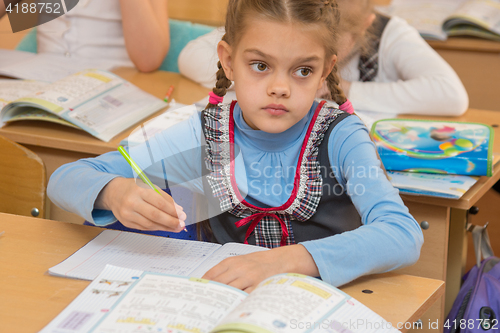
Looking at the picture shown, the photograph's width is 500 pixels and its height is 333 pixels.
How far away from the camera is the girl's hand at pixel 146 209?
2.36 feet

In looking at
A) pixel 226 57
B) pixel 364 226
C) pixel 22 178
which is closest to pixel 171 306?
pixel 364 226

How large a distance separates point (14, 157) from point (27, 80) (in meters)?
0.54

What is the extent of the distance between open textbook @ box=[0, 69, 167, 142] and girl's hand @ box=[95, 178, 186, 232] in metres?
0.50

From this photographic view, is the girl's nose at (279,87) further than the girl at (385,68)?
No

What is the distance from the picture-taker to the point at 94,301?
1.94 ft

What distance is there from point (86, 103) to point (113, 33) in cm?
54

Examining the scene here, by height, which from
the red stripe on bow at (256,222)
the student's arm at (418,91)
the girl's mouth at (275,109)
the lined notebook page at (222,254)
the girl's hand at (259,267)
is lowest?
the red stripe on bow at (256,222)

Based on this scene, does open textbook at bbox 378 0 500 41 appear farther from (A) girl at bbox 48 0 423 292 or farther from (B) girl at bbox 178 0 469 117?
(A) girl at bbox 48 0 423 292

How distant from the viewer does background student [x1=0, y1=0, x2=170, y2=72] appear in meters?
1.66

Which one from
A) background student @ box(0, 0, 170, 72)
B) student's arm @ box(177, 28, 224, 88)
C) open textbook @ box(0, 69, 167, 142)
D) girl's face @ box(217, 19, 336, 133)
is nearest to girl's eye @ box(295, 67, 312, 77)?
girl's face @ box(217, 19, 336, 133)

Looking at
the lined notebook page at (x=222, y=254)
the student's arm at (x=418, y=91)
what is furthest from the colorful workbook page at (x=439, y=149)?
the lined notebook page at (x=222, y=254)

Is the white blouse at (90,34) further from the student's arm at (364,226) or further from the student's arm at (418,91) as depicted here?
the student's arm at (364,226)

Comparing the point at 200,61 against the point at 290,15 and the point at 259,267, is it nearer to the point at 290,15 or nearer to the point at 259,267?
the point at 290,15

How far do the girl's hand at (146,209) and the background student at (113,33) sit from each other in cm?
99
